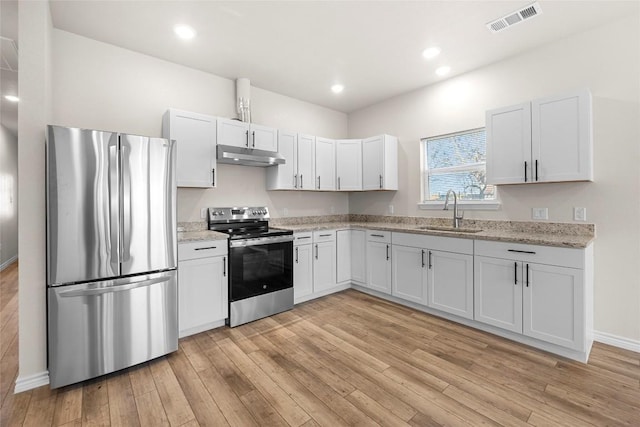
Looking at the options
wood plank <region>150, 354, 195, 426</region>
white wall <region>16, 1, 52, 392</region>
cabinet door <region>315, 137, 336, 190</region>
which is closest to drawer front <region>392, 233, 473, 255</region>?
cabinet door <region>315, 137, 336, 190</region>

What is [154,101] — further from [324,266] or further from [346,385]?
[346,385]

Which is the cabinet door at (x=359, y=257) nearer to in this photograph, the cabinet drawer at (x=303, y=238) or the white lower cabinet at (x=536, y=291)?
the cabinet drawer at (x=303, y=238)

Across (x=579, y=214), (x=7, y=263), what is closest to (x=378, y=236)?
(x=579, y=214)

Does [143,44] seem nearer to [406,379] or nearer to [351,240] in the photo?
[351,240]

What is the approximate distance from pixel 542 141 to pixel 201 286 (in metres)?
3.57

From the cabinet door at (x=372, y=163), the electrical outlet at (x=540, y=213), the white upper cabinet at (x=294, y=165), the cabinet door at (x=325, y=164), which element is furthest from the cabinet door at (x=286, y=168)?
the electrical outlet at (x=540, y=213)

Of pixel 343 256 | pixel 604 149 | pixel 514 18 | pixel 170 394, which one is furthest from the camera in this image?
pixel 343 256

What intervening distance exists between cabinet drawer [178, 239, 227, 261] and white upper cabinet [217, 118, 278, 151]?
1.19 metres

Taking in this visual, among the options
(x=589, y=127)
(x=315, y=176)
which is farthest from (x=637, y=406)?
(x=315, y=176)

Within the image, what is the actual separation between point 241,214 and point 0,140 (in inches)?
236

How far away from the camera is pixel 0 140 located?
5.88 meters

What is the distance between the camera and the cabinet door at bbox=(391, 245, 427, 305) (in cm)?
337

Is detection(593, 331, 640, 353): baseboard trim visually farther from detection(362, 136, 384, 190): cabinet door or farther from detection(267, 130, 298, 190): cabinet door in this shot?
detection(267, 130, 298, 190): cabinet door

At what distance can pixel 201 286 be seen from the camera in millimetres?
2869
